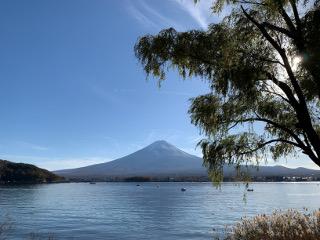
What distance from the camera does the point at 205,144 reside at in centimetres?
1073

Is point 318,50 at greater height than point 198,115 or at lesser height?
greater

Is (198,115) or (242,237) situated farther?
(242,237)

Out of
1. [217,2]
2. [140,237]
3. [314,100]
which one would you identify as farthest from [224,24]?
[140,237]

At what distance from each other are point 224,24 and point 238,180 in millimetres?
5353

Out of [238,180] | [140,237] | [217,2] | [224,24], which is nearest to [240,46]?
[224,24]

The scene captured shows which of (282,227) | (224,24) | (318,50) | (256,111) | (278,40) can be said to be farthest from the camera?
(282,227)

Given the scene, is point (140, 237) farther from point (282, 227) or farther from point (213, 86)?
point (213, 86)

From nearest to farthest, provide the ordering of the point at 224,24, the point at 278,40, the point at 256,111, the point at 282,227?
1. the point at 278,40
2. the point at 224,24
3. the point at 256,111
4. the point at 282,227

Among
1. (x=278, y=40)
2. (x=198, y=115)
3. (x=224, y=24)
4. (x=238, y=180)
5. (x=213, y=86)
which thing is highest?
(x=224, y=24)

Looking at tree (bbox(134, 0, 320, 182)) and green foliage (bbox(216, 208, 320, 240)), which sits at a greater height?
tree (bbox(134, 0, 320, 182))

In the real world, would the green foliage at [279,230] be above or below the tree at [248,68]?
below

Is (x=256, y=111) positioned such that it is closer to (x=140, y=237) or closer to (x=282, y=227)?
(x=282, y=227)

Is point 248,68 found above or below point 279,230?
above

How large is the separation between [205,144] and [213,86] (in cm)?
216
